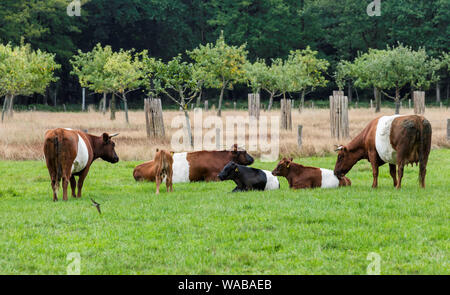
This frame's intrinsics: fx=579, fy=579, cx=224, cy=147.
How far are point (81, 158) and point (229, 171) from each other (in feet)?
10.4

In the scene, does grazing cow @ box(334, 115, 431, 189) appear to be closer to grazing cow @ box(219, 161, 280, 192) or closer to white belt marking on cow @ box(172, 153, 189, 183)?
grazing cow @ box(219, 161, 280, 192)

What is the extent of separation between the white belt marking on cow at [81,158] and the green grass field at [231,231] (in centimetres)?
75

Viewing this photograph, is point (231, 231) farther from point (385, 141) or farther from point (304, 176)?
point (385, 141)

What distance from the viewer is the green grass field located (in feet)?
21.7

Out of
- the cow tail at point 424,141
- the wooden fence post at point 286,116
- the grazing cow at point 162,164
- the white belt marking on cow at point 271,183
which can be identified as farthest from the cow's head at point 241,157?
the wooden fence post at point 286,116

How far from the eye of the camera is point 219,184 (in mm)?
14352

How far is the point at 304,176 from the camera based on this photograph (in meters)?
12.7

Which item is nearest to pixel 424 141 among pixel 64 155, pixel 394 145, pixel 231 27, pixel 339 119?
pixel 394 145

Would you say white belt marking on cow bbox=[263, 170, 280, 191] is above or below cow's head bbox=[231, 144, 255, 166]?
below

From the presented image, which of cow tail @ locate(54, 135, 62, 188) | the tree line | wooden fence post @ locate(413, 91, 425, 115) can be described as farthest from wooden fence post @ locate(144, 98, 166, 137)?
the tree line

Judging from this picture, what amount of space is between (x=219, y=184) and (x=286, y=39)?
6234cm

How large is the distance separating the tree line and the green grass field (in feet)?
174

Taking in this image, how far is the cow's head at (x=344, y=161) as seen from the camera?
12977 millimetres

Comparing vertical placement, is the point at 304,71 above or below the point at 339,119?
above
